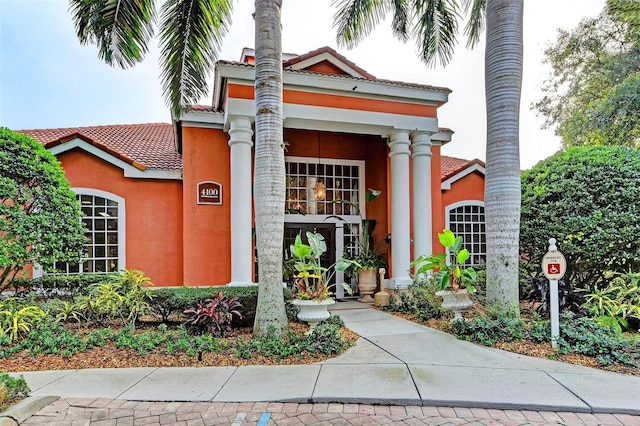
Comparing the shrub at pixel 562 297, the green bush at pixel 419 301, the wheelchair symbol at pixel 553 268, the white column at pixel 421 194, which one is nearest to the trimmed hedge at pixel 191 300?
the green bush at pixel 419 301

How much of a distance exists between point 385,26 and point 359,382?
964 cm

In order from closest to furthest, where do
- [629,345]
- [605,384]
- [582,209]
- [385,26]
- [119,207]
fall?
[605,384] → [629,345] → [582,209] → [119,207] → [385,26]

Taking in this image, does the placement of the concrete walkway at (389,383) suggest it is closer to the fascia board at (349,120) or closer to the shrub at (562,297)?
the shrub at (562,297)

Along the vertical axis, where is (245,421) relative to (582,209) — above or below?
below

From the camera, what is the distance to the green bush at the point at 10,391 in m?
3.71

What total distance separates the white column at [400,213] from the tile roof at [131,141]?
5840 mm

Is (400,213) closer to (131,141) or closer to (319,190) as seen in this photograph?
(319,190)

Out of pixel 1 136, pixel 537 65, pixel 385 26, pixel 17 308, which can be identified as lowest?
pixel 17 308

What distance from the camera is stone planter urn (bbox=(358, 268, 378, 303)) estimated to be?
10.3 m

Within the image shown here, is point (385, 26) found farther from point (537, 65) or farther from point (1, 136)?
point (537, 65)

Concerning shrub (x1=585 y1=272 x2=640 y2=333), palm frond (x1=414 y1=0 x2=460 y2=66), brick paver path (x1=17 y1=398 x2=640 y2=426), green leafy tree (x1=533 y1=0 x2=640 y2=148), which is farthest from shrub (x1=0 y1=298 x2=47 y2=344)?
green leafy tree (x1=533 y1=0 x2=640 y2=148)

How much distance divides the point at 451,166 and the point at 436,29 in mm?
6059

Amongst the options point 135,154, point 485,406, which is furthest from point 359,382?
point 135,154

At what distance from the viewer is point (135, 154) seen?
10.8 meters
